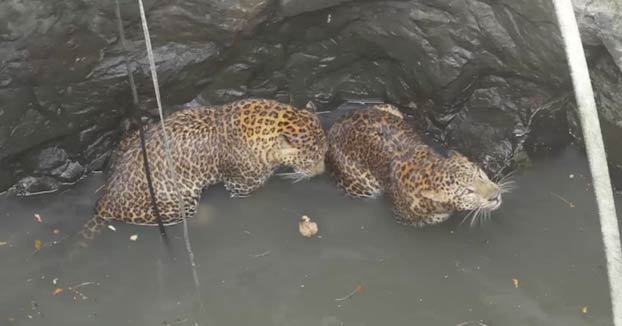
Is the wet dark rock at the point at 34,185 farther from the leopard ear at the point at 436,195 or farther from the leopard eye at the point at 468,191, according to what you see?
the leopard eye at the point at 468,191

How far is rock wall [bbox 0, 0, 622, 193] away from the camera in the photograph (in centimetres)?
590

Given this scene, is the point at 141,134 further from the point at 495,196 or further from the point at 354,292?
the point at 495,196

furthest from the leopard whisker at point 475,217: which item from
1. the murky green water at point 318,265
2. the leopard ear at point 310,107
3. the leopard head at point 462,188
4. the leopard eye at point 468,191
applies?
the leopard ear at point 310,107

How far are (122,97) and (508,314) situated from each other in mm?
3325

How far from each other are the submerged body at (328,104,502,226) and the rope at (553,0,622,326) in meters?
0.81

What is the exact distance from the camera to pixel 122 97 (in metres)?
6.50

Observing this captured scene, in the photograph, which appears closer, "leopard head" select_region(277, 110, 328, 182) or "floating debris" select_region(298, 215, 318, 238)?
"leopard head" select_region(277, 110, 328, 182)

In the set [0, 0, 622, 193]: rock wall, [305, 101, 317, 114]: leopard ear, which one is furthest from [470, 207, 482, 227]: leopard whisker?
[305, 101, 317, 114]: leopard ear

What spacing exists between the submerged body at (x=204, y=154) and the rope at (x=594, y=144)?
6.61 feet

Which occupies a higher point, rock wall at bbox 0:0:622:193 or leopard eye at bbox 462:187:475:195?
rock wall at bbox 0:0:622:193

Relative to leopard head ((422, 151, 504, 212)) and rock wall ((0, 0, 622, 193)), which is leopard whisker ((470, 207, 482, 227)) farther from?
rock wall ((0, 0, 622, 193))

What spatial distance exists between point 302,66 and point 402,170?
4.22 feet

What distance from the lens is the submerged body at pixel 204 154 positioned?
6285 mm

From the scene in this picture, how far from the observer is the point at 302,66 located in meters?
6.95
